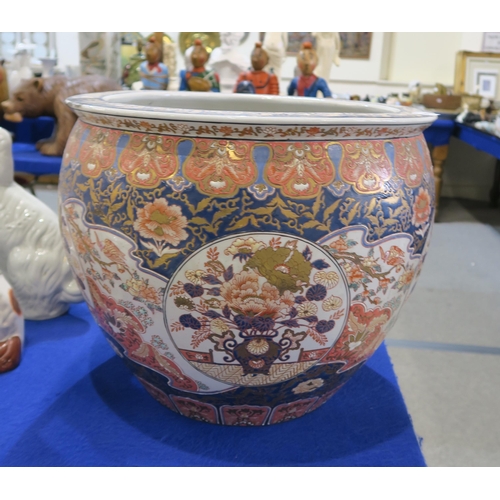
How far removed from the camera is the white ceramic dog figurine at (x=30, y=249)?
4.02 feet

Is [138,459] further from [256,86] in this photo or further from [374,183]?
[256,86]

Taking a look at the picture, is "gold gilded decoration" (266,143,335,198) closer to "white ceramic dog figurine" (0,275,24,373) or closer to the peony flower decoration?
the peony flower decoration

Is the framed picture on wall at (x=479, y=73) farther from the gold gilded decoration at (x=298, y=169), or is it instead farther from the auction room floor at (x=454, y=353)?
the gold gilded decoration at (x=298, y=169)

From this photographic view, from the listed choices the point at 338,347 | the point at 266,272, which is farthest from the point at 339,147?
the point at 338,347

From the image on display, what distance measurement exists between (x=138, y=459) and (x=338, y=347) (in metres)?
0.37

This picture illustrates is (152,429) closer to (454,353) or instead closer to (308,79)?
(454,353)

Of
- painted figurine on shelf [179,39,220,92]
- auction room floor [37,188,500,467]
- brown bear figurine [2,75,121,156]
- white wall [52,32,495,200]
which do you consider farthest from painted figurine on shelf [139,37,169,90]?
white wall [52,32,495,200]

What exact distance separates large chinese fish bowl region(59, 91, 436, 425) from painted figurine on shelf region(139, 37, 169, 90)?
2.26m

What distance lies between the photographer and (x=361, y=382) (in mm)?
1121

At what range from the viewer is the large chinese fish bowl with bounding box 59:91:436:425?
69 centimetres

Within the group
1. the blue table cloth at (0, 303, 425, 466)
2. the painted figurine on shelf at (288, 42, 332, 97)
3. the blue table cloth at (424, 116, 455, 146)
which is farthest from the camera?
the blue table cloth at (424, 116, 455, 146)

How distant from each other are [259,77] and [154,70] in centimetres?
59

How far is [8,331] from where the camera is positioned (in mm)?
1123

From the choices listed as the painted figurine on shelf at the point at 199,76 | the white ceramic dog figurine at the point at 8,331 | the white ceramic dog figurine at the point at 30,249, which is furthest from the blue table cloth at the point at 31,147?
the white ceramic dog figurine at the point at 8,331
